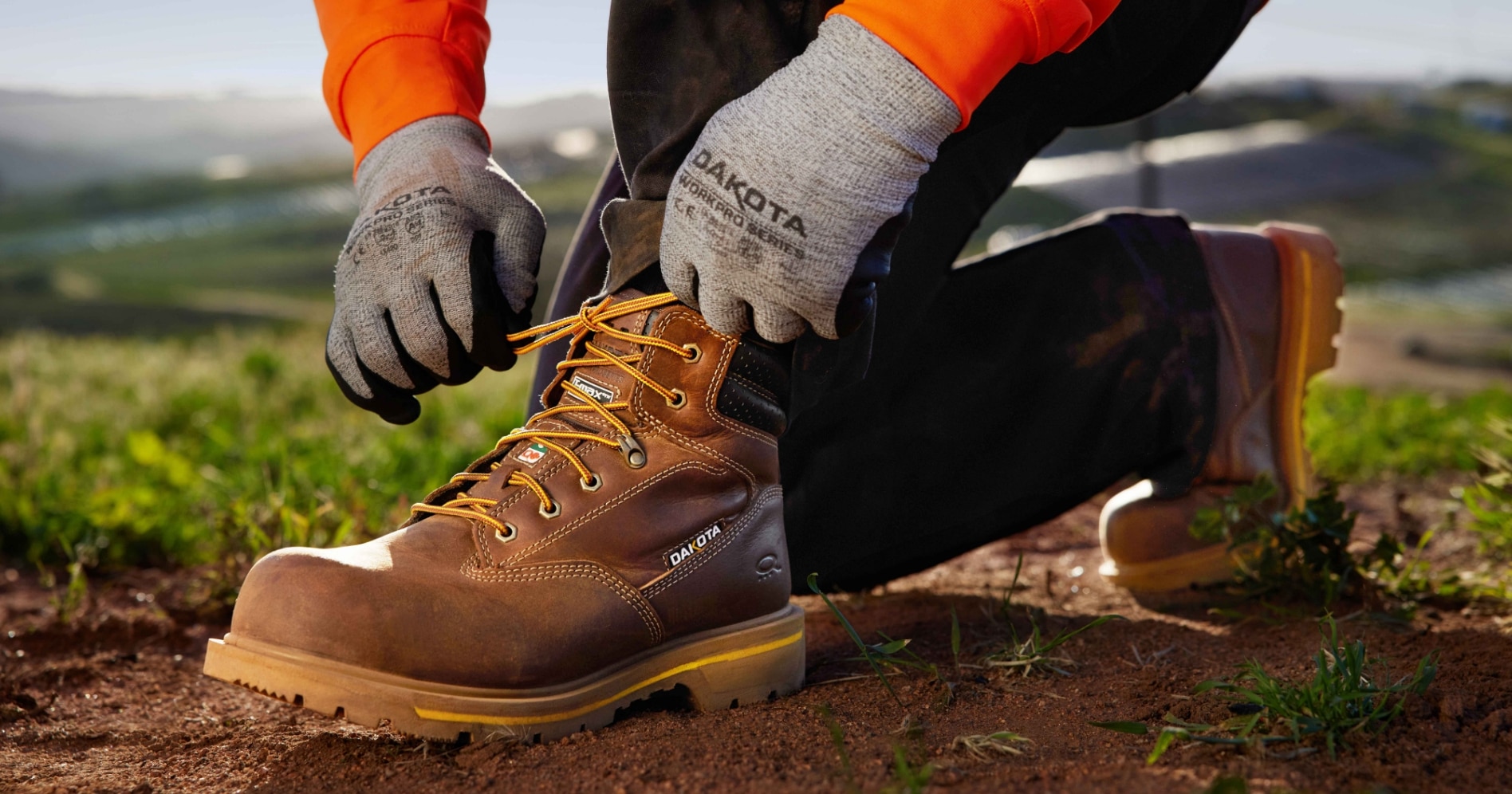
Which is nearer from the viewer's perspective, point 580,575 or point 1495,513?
point 580,575

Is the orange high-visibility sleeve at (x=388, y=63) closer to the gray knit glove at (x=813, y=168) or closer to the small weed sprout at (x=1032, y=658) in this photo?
the gray knit glove at (x=813, y=168)

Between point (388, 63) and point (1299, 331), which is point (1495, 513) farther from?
point (388, 63)

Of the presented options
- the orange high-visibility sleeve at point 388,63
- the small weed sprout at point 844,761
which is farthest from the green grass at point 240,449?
the orange high-visibility sleeve at point 388,63

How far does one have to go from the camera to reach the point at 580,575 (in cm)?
129

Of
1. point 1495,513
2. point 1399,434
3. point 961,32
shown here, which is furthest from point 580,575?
point 1399,434

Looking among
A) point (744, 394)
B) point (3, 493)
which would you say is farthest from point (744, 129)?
point (3, 493)

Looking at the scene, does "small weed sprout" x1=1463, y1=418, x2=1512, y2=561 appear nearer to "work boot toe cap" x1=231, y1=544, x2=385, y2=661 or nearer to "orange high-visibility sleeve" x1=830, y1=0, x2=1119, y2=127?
"orange high-visibility sleeve" x1=830, y1=0, x2=1119, y2=127

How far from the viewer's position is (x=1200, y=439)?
5.90 ft

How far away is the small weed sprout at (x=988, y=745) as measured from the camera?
1066mm

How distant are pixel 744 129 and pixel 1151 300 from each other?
3.00 feet

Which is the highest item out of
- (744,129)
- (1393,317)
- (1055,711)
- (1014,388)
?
(744,129)

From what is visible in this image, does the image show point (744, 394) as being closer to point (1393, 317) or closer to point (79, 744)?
point (79, 744)

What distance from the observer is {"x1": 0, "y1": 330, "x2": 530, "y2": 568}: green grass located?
212 centimetres

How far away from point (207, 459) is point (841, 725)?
2297mm
